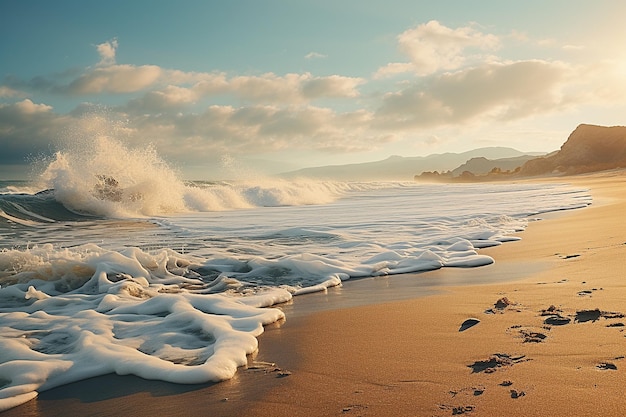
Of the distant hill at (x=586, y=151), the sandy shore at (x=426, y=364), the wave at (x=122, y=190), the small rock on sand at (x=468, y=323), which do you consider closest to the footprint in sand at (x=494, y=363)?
the sandy shore at (x=426, y=364)

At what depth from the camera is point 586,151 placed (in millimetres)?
67625

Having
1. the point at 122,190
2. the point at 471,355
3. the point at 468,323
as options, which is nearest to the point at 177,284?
the point at 468,323

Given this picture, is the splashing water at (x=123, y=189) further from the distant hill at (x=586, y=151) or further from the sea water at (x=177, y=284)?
the distant hill at (x=586, y=151)

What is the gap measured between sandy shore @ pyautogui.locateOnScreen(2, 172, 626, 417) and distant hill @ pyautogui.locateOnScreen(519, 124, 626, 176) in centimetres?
6584

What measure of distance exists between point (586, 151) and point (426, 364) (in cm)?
7589

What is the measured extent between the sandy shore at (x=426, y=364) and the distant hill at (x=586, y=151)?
6584cm

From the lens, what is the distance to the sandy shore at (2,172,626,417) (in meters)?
1.87

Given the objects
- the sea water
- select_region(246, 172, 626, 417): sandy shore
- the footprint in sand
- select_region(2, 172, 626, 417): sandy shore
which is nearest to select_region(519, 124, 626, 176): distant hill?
the sea water

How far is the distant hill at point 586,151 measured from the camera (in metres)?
64.8

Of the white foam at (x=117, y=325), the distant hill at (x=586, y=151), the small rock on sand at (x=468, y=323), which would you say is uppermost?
the distant hill at (x=586, y=151)

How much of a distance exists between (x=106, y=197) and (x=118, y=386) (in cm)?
1597

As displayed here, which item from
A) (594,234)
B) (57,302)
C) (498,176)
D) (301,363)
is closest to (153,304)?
(57,302)

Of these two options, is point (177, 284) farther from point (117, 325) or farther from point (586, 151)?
point (586, 151)

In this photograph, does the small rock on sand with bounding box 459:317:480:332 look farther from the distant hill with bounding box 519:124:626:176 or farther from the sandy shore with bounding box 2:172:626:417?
the distant hill with bounding box 519:124:626:176
